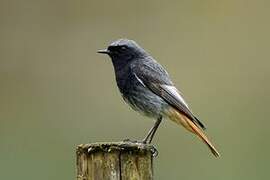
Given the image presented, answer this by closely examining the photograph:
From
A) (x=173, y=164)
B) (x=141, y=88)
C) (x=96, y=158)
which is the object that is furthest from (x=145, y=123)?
(x=96, y=158)

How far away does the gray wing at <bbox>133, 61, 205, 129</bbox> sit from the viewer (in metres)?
10.2

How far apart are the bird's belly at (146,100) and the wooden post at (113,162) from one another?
252cm

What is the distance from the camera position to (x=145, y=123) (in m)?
15.1

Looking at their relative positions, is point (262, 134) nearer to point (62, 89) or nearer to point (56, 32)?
point (62, 89)

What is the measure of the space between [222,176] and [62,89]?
4.47 m

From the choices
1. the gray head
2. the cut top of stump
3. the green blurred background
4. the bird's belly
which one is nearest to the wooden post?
the cut top of stump

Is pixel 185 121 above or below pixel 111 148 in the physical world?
above

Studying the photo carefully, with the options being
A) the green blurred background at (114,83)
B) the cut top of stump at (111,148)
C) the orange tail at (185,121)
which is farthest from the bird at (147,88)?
the green blurred background at (114,83)

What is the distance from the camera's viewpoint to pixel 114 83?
674 inches

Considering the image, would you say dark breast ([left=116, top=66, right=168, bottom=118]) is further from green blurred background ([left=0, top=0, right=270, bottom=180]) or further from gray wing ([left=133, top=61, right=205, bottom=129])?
green blurred background ([left=0, top=0, right=270, bottom=180])

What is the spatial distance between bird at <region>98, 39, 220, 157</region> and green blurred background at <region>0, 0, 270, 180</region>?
286 cm

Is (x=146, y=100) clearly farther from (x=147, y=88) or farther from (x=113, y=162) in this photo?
(x=113, y=162)

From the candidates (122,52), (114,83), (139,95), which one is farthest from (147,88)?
(114,83)

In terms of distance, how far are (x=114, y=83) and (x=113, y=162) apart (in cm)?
948
